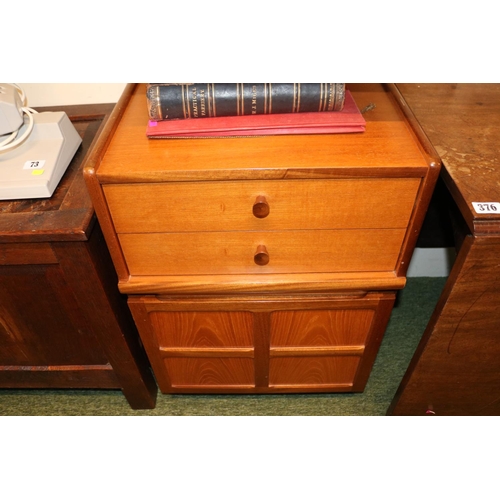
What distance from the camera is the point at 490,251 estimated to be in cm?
66

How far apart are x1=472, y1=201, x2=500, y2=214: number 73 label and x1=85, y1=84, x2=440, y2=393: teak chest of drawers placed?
8 cm

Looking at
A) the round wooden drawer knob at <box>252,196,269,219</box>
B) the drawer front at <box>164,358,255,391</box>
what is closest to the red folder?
the round wooden drawer knob at <box>252,196,269,219</box>

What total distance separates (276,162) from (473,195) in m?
0.31

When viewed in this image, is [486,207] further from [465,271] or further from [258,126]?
[258,126]

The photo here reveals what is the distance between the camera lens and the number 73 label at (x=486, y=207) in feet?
2.06

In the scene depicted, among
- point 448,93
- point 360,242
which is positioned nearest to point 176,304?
point 360,242

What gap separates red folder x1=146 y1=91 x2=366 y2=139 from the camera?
70 centimetres

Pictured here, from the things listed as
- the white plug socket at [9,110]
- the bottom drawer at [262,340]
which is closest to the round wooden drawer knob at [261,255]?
the bottom drawer at [262,340]

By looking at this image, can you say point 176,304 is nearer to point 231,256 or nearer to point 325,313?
point 231,256

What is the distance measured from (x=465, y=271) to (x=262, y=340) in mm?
459

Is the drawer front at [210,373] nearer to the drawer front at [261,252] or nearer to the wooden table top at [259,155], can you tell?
the drawer front at [261,252]

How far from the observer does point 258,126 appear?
0.70 meters

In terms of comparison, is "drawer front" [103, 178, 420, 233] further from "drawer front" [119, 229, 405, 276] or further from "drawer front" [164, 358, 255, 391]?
"drawer front" [164, 358, 255, 391]

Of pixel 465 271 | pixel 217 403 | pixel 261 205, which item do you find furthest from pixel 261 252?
pixel 217 403
